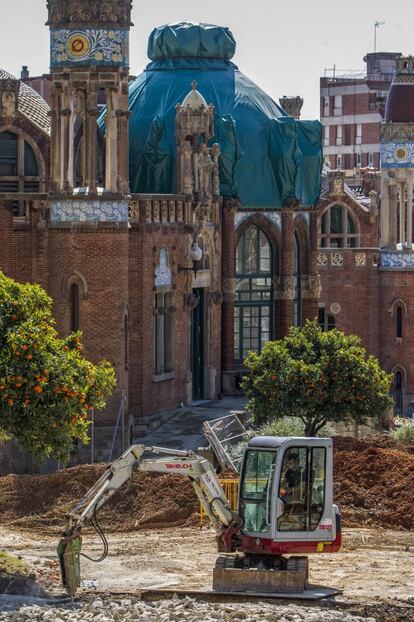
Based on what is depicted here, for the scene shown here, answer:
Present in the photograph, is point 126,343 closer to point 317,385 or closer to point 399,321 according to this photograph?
point 317,385

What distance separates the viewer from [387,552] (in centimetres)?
3859

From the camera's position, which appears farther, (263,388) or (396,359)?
(396,359)

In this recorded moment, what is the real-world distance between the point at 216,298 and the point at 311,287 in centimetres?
571

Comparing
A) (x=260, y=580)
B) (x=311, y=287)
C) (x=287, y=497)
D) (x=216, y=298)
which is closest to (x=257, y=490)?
(x=287, y=497)

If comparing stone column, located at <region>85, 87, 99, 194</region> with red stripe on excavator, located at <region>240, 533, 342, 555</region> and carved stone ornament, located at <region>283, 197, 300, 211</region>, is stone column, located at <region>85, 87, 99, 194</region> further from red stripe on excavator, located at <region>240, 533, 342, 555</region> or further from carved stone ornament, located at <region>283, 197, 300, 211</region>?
red stripe on excavator, located at <region>240, 533, 342, 555</region>

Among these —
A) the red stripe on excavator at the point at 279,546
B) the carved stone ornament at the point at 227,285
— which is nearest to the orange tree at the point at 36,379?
the red stripe on excavator at the point at 279,546

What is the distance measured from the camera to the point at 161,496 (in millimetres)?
42906

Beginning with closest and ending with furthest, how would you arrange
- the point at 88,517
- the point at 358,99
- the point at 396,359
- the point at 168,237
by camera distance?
the point at 88,517 < the point at 168,237 < the point at 396,359 < the point at 358,99

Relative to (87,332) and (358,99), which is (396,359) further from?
(358,99)

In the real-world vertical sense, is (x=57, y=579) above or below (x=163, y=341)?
below

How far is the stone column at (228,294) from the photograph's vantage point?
200ft

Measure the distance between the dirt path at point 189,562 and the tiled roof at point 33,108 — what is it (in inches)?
763

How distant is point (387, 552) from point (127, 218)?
15.0 meters

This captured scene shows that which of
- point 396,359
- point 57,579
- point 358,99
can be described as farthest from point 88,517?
point 358,99
